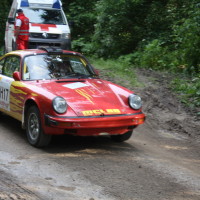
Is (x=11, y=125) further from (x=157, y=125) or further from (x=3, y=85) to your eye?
(x=157, y=125)

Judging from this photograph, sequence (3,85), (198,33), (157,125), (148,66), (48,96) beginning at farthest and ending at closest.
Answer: (148,66)
(198,33)
(157,125)
(3,85)
(48,96)

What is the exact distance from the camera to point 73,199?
5.20m

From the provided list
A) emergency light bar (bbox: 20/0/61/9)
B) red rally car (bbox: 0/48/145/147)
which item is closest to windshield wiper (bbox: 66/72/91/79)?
red rally car (bbox: 0/48/145/147)

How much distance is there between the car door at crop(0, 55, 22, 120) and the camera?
319 inches

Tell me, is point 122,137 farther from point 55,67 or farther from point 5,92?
point 5,92

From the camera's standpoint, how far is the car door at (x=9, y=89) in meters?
8.09

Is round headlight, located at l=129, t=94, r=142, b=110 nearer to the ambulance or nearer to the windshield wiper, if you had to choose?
the windshield wiper

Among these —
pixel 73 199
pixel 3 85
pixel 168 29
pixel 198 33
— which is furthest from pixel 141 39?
pixel 73 199

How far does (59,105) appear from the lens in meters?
7.07

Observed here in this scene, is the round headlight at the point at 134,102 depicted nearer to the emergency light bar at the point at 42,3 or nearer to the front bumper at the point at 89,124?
the front bumper at the point at 89,124

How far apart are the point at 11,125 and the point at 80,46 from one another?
12.5m

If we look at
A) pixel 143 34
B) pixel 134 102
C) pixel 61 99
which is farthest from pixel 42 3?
pixel 61 99

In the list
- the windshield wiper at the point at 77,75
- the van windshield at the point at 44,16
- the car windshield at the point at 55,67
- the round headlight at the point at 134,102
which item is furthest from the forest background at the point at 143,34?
the round headlight at the point at 134,102

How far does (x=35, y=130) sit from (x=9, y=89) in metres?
1.22
